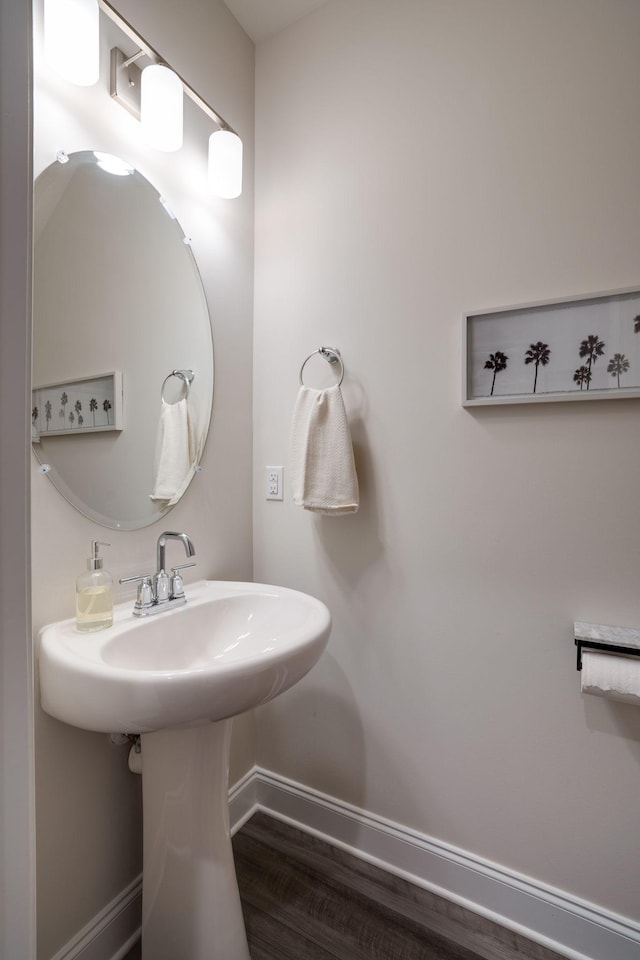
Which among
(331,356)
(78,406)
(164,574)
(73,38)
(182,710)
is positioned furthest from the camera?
(331,356)

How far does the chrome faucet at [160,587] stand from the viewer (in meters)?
1.04

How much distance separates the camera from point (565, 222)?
106cm

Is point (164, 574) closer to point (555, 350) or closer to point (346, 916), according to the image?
point (346, 916)

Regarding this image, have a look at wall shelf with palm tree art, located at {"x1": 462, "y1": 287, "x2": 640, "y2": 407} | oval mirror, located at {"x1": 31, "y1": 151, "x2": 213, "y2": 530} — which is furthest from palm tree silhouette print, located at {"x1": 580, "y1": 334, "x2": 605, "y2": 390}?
oval mirror, located at {"x1": 31, "y1": 151, "x2": 213, "y2": 530}

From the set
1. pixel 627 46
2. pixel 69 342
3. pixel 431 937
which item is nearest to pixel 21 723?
pixel 69 342

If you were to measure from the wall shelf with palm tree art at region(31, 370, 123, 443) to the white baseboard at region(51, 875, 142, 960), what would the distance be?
3.57 ft

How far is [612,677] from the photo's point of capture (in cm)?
93

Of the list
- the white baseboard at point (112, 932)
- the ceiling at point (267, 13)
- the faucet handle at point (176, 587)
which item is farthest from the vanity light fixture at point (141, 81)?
the white baseboard at point (112, 932)

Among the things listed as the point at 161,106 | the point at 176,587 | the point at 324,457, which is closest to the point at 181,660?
the point at 176,587

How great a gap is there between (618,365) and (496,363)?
0.26 m

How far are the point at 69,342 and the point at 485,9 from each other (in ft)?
4.46

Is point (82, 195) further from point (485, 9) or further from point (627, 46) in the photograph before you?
point (627, 46)

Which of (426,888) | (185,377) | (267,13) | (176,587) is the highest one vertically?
(267,13)

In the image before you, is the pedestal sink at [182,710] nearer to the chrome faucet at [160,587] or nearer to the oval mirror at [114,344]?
the chrome faucet at [160,587]
